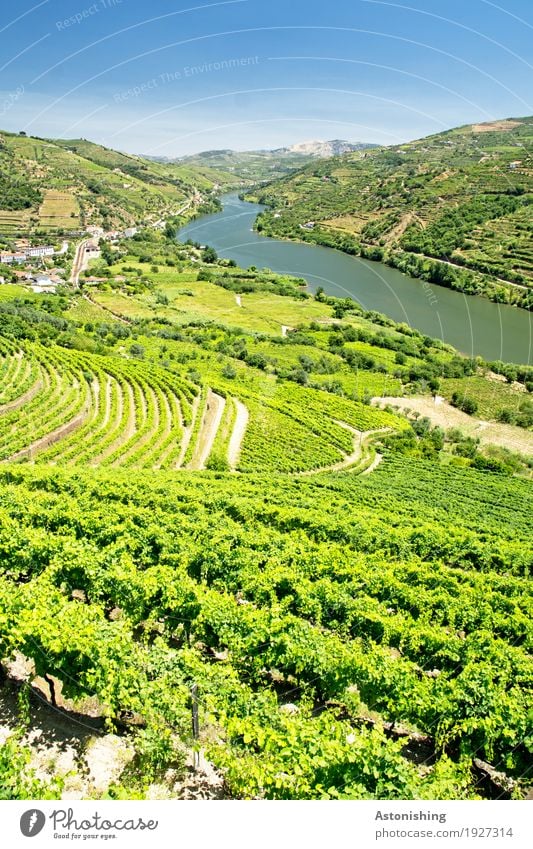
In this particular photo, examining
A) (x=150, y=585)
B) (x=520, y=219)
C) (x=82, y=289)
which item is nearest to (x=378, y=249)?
(x=520, y=219)

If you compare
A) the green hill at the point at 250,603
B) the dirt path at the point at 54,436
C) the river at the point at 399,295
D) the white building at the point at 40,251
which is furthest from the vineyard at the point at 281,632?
the white building at the point at 40,251

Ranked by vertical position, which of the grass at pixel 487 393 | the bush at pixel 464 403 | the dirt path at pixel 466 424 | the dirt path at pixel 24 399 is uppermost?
the grass at pixel 487 393

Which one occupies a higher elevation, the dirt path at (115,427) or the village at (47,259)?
the village at (47,259)

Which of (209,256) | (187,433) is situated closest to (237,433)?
(187,433)

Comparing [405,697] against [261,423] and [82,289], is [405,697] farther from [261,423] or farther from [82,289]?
[82,289]

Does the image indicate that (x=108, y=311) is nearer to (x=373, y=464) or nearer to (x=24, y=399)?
(x=24, y=399)

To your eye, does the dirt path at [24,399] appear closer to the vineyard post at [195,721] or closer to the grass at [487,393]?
the vineyard post at [195,721]

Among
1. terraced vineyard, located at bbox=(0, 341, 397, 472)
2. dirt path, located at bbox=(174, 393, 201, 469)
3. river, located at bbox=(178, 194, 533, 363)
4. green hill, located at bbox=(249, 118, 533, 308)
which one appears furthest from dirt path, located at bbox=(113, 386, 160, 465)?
green hill, located at bbox=(249, 118, 533, 308)
